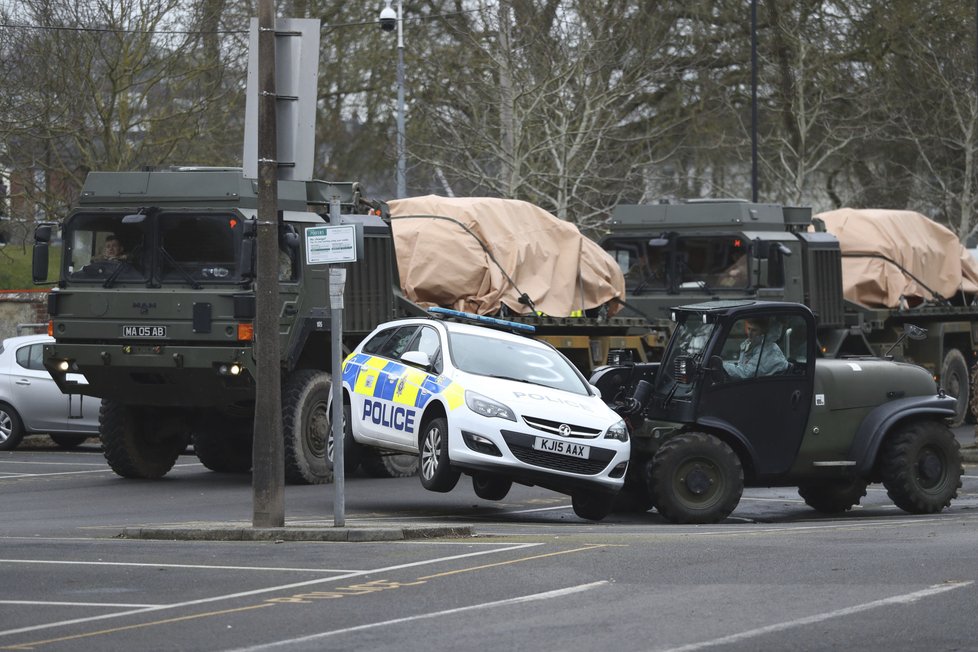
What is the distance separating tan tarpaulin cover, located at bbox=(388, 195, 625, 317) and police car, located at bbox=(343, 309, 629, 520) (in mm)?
4000

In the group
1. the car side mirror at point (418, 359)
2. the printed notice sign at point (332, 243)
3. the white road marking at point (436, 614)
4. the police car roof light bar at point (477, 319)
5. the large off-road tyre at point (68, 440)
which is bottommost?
the large off-road tyre at point (68, 440)

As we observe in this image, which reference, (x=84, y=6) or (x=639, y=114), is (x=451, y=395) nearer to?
(x=84, y=6)

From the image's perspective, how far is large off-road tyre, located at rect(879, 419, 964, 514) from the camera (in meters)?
15.5

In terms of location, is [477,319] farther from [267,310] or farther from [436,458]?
[267,310]

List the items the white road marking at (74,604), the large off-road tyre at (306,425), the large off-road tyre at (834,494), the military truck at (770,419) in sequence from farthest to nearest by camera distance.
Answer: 1. the large off-road tyre at (306,425)
2. the large off-road tyre at (834,494)
3. the military truck at (770,419)
4. the white road marking at (74,604)

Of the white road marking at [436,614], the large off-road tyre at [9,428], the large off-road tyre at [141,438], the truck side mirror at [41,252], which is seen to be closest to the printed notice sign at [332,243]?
the white road marking at [436,614]

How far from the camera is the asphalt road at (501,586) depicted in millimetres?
8328

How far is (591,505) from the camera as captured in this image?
15.4 m

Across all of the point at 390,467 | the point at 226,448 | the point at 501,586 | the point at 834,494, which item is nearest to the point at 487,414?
the point at 834,494

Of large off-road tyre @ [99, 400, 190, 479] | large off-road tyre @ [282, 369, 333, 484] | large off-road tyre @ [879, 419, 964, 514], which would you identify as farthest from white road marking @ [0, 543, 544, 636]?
large off-road tyre @ [99, 400, 190, 479]

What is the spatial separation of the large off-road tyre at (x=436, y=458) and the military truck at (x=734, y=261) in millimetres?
8231

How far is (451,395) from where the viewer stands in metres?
14.7

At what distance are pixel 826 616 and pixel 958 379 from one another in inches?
793

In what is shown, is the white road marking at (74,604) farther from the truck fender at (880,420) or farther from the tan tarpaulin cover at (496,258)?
the tan tarpaulin cover at (496,258)
